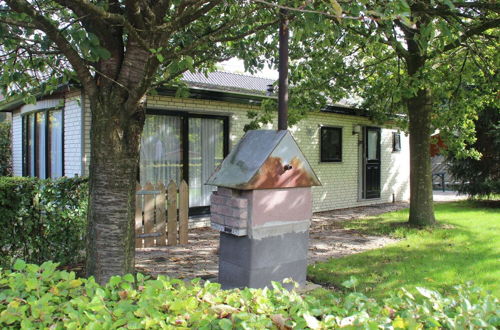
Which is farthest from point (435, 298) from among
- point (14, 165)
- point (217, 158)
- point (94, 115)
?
point (14, 165)

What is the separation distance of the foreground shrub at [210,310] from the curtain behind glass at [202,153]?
8018 millimetres

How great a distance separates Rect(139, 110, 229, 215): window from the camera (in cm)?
981

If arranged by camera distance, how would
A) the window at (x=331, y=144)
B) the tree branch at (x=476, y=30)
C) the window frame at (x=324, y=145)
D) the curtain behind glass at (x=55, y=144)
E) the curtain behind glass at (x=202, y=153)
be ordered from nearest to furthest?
the tree branch at (x=476, y=30)
the curtain behind glass at (x=55, y=144)
the curtain behind glass at (x=202, y=153)
the window frame at (x=324, y=145)
the window at (x=331, y=144)

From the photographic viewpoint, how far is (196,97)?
9961 millimetres

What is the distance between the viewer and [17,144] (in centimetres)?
1357

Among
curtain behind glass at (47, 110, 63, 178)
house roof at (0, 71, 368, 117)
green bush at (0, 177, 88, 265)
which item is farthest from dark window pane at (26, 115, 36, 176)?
green bush at (0, 177, 88, 265)

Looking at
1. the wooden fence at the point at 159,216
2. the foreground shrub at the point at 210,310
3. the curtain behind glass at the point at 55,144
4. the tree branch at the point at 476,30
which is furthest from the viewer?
the curtain behind glass at the point at 55,144

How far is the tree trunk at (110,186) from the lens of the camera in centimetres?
402

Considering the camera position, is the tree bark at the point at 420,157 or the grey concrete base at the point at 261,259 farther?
the tree bark at the point at 420,157

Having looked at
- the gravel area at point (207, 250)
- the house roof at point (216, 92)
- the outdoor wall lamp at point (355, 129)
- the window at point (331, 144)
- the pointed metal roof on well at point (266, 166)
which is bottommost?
the gravel area at point (207, 250)

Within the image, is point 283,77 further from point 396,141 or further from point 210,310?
point 396,141

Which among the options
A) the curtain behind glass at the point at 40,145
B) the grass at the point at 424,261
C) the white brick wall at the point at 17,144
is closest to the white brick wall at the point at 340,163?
the grass at the point at 424,261

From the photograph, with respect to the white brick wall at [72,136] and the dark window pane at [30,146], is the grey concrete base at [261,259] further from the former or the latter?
the dark window pane at [30,146]

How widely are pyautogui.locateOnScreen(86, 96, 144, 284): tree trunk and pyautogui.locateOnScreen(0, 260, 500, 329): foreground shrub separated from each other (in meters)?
1.57
